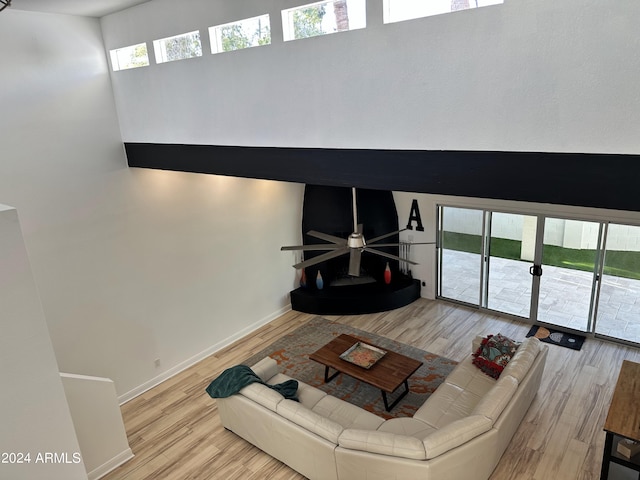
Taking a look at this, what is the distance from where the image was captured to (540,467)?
453 cm

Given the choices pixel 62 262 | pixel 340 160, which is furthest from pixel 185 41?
pixel 62 262

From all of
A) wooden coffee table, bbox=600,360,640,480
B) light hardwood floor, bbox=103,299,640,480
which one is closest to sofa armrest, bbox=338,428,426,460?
light hardwood floor, bbox=103,299,640,480

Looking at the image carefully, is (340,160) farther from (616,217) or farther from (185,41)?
(616,217)

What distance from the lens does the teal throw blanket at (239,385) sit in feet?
16.1

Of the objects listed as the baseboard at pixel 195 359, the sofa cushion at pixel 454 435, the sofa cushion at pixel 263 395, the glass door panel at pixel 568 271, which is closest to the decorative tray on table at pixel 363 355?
the sofa cushion at pixel 263 395

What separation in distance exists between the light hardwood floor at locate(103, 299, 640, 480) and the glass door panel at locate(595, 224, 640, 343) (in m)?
0.30

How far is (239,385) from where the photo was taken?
→ 4.88 m

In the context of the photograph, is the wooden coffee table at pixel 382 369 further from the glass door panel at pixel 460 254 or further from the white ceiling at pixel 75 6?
the white ceiling at pixel 75 6

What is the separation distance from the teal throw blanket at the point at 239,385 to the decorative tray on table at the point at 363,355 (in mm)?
921

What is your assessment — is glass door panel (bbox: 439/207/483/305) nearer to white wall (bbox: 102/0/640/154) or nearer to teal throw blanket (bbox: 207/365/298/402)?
teal throw blanket (bbox: 207/365/298/402)

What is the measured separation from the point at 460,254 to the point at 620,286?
2.62 m

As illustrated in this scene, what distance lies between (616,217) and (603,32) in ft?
16.7

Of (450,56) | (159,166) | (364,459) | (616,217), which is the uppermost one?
(450,56)

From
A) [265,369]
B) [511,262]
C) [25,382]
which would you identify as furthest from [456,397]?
[25,382]
